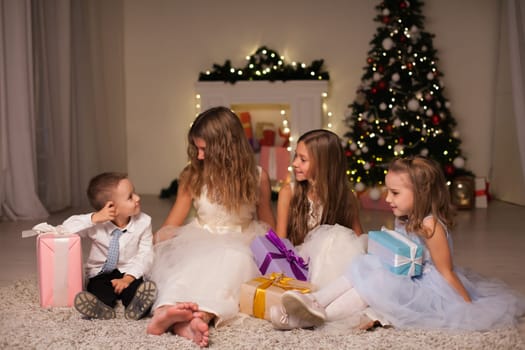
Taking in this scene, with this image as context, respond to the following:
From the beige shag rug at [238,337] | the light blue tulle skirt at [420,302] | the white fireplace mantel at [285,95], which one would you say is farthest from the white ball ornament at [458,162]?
the beige shag rug at [238,337]

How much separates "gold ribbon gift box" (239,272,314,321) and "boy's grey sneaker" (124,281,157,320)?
34 centimetres

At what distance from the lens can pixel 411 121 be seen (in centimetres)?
563

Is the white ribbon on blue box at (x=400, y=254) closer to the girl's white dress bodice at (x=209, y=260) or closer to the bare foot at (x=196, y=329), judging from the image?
the girl's white dress bodice at (x=209, y=260)

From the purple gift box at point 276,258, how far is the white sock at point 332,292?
273mm

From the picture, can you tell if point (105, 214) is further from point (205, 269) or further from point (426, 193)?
point (426, 193)

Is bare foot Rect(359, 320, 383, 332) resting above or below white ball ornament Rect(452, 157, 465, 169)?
below

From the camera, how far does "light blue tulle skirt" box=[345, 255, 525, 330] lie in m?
2.17

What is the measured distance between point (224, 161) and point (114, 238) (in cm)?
57

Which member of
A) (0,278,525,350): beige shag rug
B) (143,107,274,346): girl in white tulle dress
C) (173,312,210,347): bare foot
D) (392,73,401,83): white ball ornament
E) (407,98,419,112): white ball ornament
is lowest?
(0,278,525,350): beige shag rug

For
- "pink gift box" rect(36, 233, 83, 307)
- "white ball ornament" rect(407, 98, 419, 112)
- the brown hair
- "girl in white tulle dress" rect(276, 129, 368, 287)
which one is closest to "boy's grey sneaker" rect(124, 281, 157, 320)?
"pink gift box" rect(36, 233, 83, 307)

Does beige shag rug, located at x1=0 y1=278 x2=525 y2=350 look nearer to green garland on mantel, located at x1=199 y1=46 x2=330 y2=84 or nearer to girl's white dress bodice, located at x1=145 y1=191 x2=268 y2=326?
girl's white dress bodice, located at x1=145 y1=191 x2=268 y2=326

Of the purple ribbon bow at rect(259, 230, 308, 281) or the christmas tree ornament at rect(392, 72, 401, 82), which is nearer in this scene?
the purple ribbon bow at rect(259, 230, 308, 281)

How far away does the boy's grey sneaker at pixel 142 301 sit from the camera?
7.55 ft

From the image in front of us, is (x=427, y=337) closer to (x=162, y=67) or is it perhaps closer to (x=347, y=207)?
(x=347, y=207)
